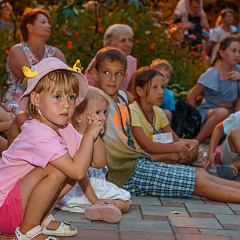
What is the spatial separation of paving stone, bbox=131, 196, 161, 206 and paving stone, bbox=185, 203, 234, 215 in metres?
0.23

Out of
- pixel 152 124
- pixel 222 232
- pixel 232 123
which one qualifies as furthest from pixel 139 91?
pixel 222 232

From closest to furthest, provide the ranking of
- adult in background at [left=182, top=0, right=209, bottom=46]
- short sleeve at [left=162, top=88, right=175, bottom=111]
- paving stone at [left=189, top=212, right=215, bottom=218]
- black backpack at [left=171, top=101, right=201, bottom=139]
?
paving stone at [left=189, top=212, right=215, bottom=218] → short sleeve at [left=162, top=88, right=175, bottom=111] → black backpack at [left=171, top=101, right=201, bottom=139] → adult in background at [left=182, top=0, right=209, bottom=46]

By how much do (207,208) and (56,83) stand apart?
1692 millimetres

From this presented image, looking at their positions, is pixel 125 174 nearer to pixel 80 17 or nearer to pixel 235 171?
pixel 235 171

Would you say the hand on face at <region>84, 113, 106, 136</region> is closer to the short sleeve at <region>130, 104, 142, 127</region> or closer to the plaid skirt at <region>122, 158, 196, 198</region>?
the plaid skirt at <region>122, 158, 196, 198</region>

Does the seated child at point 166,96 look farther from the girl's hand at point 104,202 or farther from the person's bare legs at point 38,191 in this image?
the person's bare legs at point 38,191

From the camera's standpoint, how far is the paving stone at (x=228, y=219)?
3.42 m

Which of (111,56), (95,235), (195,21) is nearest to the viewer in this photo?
(95,235)

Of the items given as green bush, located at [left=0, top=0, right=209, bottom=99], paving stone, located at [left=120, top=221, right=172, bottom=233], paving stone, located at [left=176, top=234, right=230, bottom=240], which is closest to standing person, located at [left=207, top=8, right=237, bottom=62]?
green bush, located at [left=0, top=0, right=209, bottom=99]

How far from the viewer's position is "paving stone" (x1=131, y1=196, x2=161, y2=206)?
3873 millimetres

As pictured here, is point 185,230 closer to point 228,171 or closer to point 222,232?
point 222,232

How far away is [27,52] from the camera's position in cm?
583

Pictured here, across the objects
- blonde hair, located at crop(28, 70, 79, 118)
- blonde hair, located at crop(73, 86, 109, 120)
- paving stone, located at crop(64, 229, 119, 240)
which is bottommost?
paving stone, located at crop(64, 229, 119, 240)

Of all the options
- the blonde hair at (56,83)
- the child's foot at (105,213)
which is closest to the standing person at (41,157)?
the blonde hair at (56,83)
